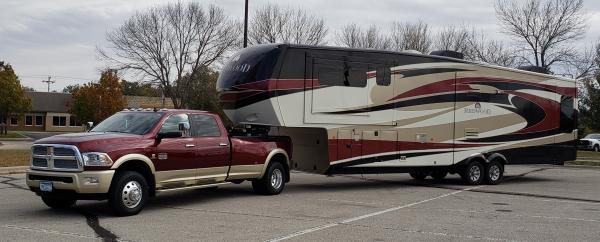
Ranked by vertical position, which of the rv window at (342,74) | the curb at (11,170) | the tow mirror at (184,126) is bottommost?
the curb at (11,170)

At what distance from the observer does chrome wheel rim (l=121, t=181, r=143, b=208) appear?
381 inches

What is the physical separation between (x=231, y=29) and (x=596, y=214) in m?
36.9

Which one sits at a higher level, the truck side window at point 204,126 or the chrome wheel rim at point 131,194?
the truck side window at point 204,126

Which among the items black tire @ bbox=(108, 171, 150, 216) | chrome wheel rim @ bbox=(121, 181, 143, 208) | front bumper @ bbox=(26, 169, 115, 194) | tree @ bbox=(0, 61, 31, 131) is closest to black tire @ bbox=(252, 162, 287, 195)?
black tire @ bbox=(108, 171, 150, 216)

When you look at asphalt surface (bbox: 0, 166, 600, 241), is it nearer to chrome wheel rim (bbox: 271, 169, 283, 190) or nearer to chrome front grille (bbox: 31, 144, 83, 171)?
chrome wheel rim (bbox: 271, 169, 283, 190)

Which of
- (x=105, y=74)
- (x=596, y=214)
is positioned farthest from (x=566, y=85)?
(x=105, y=74)

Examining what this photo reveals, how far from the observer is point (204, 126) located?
37.8ft

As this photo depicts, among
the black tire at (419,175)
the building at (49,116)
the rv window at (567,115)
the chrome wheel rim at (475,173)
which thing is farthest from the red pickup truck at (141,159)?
the building at (49,116)

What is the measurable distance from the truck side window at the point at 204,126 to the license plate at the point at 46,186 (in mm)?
2695

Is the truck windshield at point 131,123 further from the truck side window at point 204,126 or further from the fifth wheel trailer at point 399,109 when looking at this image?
the fifth wheel trailer at point 399,109

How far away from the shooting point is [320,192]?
1403 centimetres

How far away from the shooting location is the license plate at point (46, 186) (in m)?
9.43

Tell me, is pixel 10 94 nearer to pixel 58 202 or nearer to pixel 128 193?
pixel 58 202

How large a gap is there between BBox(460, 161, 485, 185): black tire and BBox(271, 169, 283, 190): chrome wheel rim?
5.85 m
